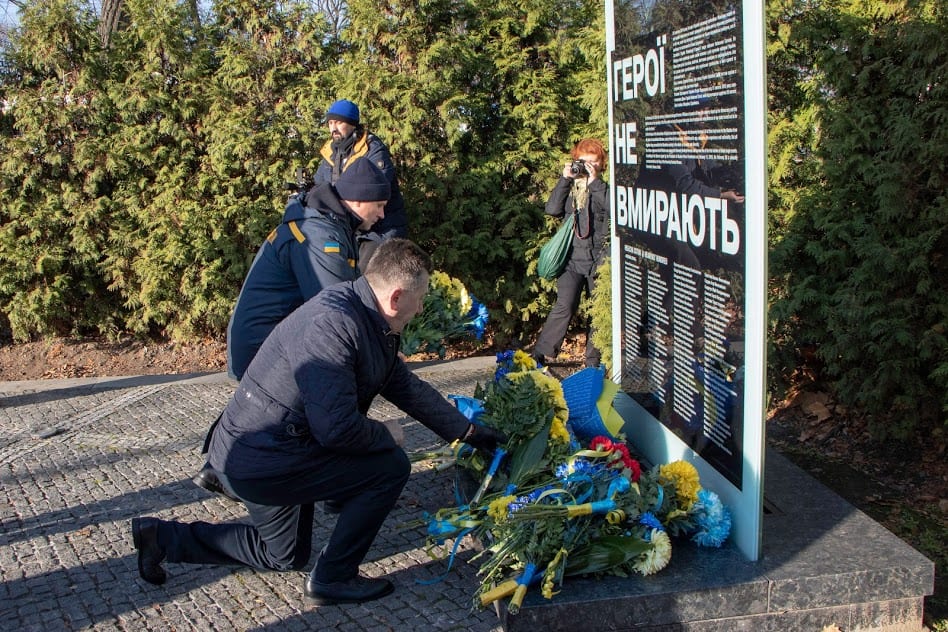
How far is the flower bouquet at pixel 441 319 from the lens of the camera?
231 inches

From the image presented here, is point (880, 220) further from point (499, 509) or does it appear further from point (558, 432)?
point (499, 509)

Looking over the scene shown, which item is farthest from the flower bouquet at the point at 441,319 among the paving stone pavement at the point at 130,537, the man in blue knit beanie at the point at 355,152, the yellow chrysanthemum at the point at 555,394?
the yellow chrysanthemum at the point at 555,394

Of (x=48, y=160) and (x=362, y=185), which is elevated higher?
(x=48, y=160)

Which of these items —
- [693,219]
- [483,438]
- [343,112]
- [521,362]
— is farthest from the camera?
[343,112]

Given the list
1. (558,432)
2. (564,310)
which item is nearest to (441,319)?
(564,310)

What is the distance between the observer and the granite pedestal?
3314 mm

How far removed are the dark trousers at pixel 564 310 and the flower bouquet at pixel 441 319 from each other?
1489 mm

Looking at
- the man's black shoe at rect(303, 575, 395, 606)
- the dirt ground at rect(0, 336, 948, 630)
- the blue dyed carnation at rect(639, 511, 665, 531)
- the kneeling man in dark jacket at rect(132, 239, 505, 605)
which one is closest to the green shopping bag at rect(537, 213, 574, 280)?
the dirt ground at rect(0, 336, 948, 630)

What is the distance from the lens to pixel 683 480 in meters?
3.75

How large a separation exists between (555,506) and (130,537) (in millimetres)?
2284

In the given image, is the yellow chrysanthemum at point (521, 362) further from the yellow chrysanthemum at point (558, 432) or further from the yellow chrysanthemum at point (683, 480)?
the yellow chrysanthemum at point (683, 480)

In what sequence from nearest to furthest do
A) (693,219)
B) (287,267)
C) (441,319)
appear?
(693,219) < (287,267) < (441,319)

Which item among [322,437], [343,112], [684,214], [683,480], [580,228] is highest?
[343,112]

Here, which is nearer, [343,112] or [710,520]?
[710,520]
